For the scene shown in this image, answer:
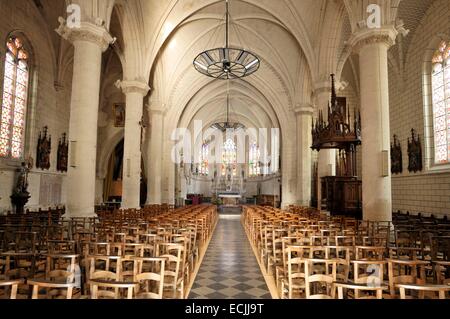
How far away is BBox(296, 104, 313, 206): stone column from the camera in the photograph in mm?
19828

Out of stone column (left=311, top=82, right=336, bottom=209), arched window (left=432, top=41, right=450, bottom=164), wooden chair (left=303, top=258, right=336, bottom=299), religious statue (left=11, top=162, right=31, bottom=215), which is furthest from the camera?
stone column (left=311, top=82, right=336, bottom=209)

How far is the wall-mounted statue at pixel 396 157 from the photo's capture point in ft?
54.1

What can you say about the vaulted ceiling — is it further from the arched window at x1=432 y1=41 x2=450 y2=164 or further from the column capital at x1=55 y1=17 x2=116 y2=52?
the column capital at x1=55 y1=17 x2=116 y2=52

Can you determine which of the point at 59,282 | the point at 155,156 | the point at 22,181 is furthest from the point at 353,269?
the point at 155,156

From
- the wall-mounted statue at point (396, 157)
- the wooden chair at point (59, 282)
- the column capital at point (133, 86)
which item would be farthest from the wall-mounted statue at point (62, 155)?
the wall-mounted statue at point (396, 157)

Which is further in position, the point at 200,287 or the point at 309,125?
the point at 309,125

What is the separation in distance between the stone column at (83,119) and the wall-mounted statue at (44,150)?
318 inches

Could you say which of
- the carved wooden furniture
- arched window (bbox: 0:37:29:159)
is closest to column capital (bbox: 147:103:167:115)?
arched window (bbox: 0:37:29:159)

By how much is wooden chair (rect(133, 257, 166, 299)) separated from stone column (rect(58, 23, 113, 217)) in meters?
4.82

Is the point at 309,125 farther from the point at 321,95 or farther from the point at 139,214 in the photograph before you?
the point at 139,214

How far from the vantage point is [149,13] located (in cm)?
1569

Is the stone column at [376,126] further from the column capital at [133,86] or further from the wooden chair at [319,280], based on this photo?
the column capital at [133,86]
